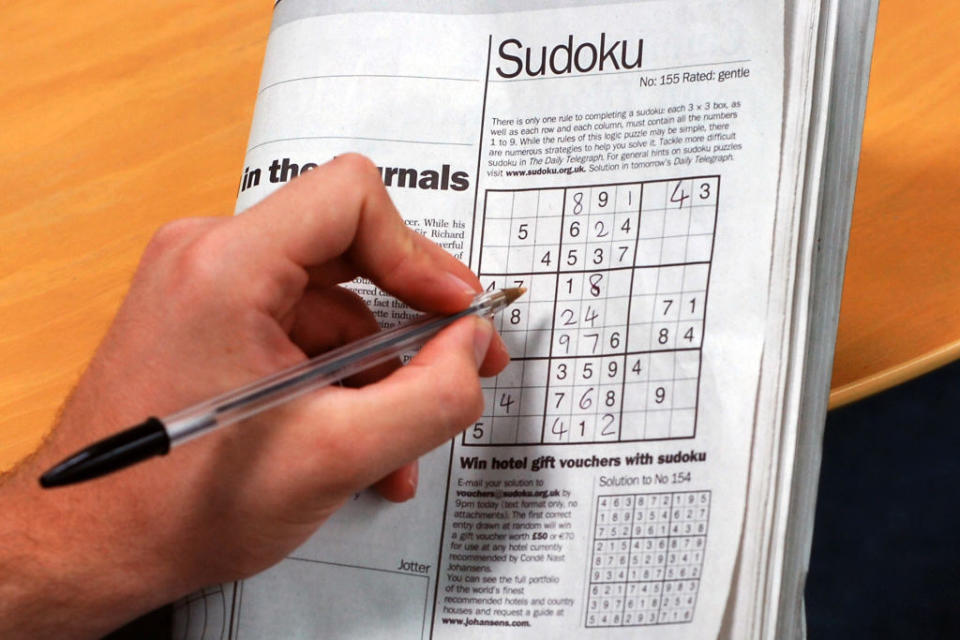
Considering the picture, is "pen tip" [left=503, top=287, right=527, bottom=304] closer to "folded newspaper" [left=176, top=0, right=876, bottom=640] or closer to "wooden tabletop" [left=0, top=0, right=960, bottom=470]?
"folded newspaper" [left=176, top=0, right=876, bottom=640]

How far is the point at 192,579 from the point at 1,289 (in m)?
0.28

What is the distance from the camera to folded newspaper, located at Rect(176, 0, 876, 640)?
416 mm

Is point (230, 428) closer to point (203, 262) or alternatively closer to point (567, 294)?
point (203, 262)

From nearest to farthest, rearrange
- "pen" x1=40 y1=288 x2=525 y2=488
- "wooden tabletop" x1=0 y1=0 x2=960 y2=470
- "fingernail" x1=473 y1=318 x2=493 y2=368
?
"pen" x1=40 y1=288 x2=525 y2=488, "fingernail" x1=473 y1=318 x2=493 y2=368, "wooden tabletop" x1=0 y1=0 x2=960 y2=470

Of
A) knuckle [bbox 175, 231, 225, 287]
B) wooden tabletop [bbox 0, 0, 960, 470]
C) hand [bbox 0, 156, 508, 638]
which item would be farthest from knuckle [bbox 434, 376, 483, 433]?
wooden tabletop [bbox 0, 0, 960, 470]

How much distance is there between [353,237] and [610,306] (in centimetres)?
14

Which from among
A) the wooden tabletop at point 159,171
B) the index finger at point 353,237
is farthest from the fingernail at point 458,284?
the wooden tabletop at point 159,171

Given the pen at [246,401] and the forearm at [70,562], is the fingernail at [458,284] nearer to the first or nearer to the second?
the pen at [246,401]

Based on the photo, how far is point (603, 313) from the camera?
0.45 meters

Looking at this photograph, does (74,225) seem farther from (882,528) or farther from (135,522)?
(882,528)

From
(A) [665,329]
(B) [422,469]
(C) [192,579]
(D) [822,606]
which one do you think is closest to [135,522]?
(C) [192,579]

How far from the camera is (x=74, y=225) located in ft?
1.87

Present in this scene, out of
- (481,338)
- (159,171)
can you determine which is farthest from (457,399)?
(159,171)

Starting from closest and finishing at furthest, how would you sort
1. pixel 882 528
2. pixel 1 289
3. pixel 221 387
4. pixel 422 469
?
pixel 221 387 < pixel 422 469 < pixel 1 289 < pixel 882 528
